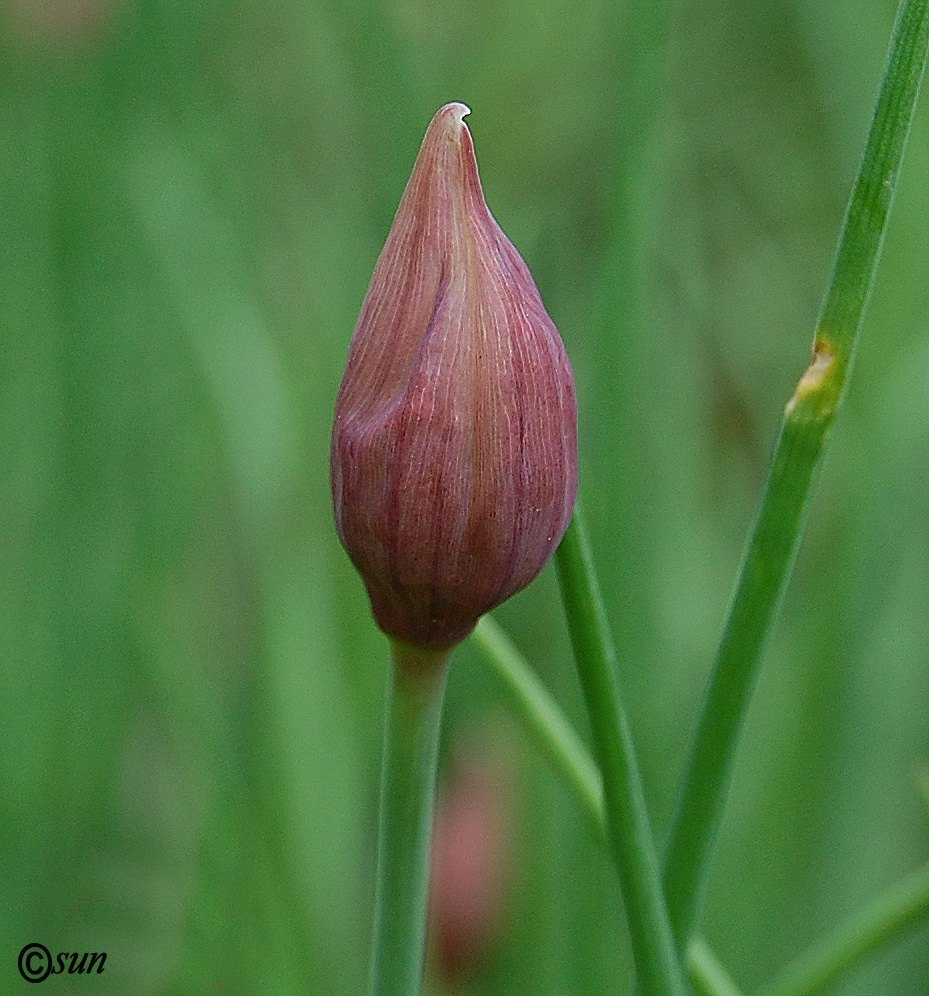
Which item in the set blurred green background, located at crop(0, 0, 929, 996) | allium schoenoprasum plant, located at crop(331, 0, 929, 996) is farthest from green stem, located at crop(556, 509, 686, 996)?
blurred green background, located at crop(0, 0, 929, 996)

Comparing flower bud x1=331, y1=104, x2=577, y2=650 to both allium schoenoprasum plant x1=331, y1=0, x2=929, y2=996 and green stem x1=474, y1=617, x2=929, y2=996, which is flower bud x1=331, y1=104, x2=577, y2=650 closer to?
allium schoenoprasum plant x1=331, y1=0, x2=929, y2=996

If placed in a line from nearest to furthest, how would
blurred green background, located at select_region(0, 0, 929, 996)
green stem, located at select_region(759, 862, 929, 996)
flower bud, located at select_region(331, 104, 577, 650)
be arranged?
flower bud, located at select_region(331, 104, 577, 650) < green stem, located at select_region(759, 862, 929, 996) < blurred green background, located at select_region(0, 0, 929, 996)

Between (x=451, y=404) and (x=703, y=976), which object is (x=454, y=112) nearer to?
(x=451, y=404)

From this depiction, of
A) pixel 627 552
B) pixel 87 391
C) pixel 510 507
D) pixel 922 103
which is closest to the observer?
pixel 510 507

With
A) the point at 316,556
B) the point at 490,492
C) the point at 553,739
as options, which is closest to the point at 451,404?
the point at 490,492

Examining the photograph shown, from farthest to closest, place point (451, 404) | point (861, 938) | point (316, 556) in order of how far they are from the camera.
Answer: point (316, 556) < point (861, 938) < point (451, 404)

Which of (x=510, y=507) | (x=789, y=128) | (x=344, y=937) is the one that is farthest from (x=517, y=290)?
(x=789, y=128)

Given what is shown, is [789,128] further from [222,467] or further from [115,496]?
[115,496]
